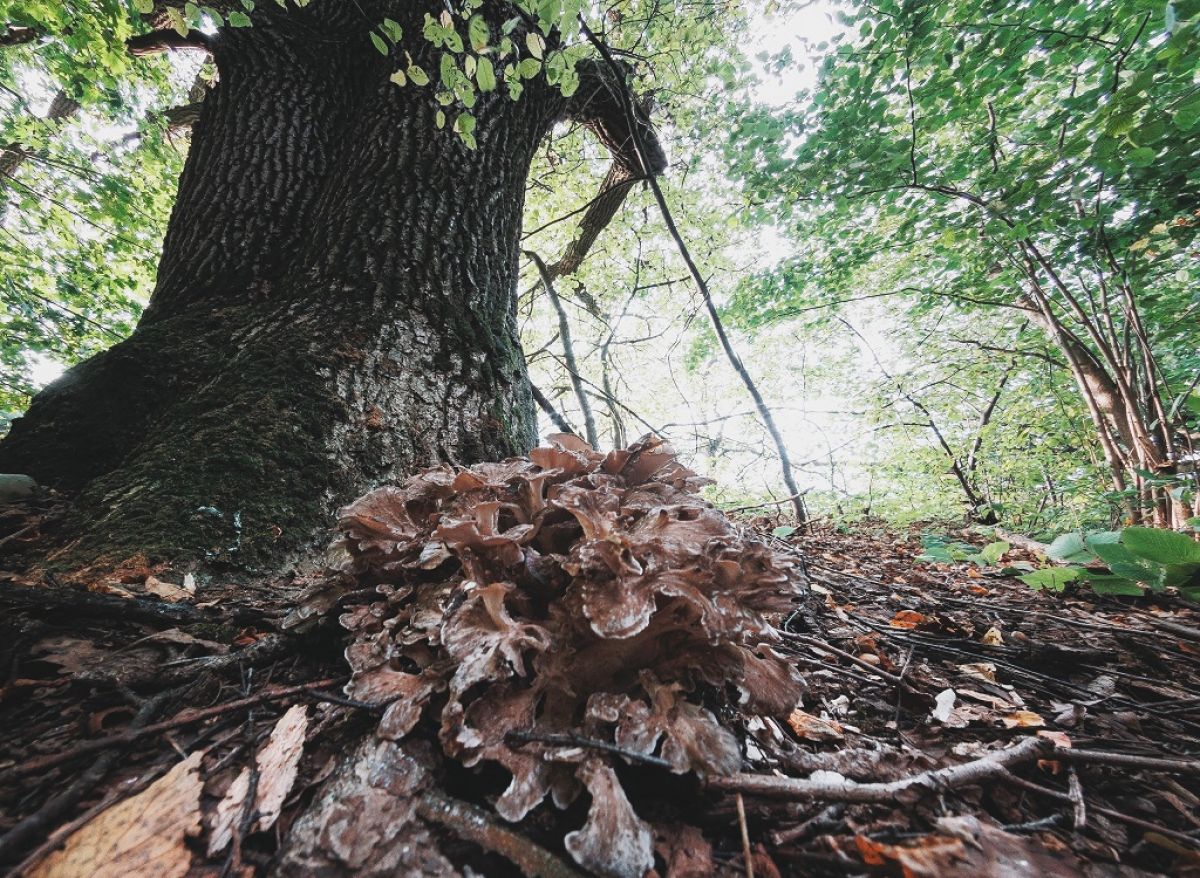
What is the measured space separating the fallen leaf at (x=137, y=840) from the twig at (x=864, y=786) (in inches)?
37.7

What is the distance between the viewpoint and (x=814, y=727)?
4.59 feet

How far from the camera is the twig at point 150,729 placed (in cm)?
89

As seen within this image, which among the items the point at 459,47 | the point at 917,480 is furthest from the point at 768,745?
the point at 917,480

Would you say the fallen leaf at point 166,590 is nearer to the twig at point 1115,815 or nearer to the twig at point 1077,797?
the twig at point 1115,815

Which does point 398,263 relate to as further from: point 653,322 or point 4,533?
point 653,322

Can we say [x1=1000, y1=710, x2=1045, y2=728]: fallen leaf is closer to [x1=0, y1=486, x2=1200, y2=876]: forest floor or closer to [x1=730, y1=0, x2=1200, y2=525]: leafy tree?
[x1=0, y1=486, x2=1200, y2=876]: forest floor

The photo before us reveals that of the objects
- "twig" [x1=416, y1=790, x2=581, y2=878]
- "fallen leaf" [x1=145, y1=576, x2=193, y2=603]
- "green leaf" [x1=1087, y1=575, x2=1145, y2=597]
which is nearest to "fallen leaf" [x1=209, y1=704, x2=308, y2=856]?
"twig" [x1=416, y1=790, x2=581, y2=878]

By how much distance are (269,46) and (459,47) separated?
10.9 feet

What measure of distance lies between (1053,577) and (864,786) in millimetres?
2645

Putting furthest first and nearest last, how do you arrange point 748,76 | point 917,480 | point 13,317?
1. point 917,480
2. point 13,317
3. point 748,76

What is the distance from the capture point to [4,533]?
1.83m

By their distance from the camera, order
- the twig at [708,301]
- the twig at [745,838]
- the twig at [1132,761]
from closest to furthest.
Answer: the twig at [745,838]
the twig at [1132,761]
the twig at [708,301]

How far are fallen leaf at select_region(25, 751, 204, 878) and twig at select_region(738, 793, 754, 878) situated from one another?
944 millimetres

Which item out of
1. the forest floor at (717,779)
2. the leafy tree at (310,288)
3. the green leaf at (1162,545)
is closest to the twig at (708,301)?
the leafy tree at (310,288)
